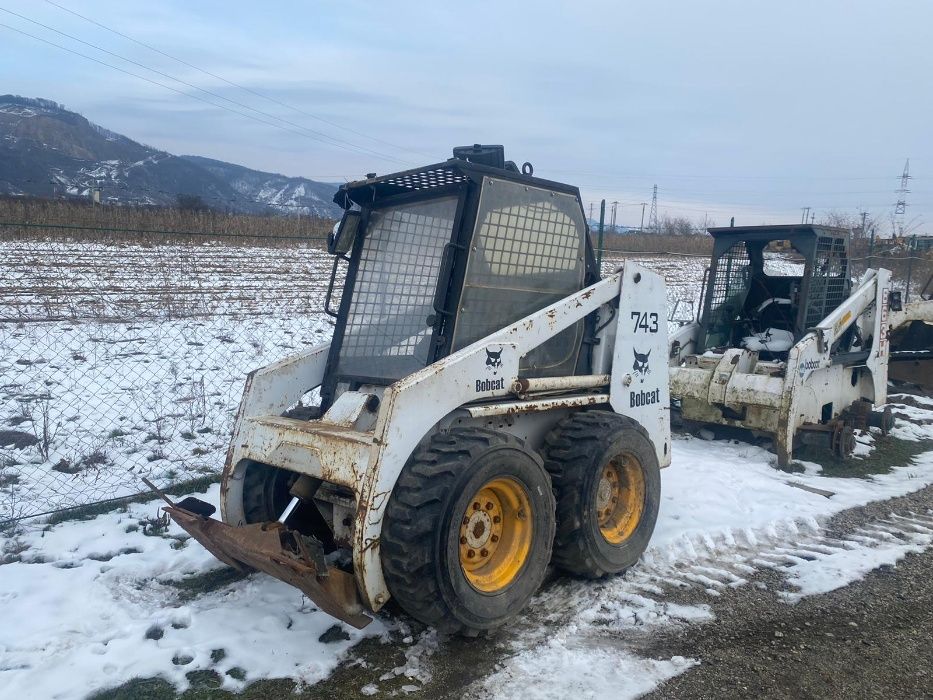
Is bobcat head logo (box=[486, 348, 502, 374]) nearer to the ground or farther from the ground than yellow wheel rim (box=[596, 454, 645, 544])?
farther from the ground

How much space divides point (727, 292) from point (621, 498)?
449 cm

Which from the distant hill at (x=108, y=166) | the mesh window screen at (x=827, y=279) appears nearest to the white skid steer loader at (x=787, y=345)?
the mesh window screen at (x=827, y=279)

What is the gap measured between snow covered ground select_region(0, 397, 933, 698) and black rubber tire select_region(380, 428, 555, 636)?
0.28 metres

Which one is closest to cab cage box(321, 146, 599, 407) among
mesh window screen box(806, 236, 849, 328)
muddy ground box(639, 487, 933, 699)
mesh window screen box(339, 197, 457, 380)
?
mesh window screen box(339, 197, 457, 380)

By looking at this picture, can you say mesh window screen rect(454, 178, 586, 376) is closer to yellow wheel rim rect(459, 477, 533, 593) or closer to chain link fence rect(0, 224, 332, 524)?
yellow wheel rim rect(459, 477, 533, 593)

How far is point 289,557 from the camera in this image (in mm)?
3281

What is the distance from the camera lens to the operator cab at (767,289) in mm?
7340

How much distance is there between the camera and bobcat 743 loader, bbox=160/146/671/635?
3.25 meters

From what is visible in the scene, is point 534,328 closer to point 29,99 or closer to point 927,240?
point 927,240

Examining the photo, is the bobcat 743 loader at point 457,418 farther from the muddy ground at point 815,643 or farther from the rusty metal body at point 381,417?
the muddy ground at point 815,643

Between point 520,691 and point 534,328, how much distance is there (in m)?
1.80

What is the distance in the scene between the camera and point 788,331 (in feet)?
26.1

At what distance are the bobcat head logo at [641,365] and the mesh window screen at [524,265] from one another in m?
0.43

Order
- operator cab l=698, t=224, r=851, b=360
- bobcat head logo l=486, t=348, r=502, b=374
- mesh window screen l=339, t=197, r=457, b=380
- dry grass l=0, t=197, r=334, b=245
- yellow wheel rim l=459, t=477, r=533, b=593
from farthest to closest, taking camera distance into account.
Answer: dry grass l=0, t=197, r=334, b=245, operator cab l=698, t=224, r=851, b=360, mesh window screen l=339, t=197, r=457, b=380, bobcat head logo l=486, t=348, r=502, b=374, yellow wheel rim l=459, t=477, r=533, b=593
